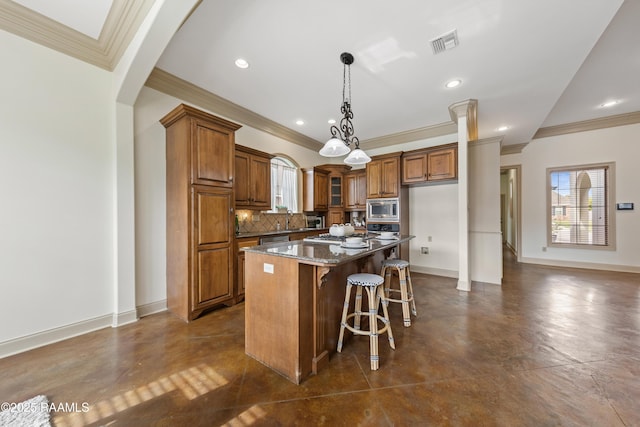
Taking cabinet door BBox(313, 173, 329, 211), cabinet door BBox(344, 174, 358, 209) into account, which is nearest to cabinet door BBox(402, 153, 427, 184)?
cabinet door BBox(344, 174, 358, 209)

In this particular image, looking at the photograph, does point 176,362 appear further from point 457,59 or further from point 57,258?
point 457,59

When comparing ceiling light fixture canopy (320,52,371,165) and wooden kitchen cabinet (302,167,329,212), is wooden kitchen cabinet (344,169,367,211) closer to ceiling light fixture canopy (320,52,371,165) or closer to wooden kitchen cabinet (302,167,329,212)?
wooden kitchen cabinet (302,167,329,212)

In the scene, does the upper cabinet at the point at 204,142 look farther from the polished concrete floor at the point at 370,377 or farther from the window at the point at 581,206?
the window at the point at 581,206

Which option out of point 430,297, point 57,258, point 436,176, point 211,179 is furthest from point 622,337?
point 57,258

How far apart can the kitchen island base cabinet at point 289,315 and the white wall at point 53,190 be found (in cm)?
192

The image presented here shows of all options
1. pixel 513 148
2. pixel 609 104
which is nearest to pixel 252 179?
pixel 513 148

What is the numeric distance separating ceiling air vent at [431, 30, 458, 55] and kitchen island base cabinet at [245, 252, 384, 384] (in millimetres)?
2537

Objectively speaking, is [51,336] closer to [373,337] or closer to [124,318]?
[124,318]

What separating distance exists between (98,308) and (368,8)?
13.4 feet

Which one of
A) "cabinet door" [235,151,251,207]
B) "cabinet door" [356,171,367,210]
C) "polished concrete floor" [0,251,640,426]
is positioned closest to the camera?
"polished concrete floor" [0,251,640,426]

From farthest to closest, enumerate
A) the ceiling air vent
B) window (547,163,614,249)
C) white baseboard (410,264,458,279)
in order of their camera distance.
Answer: window (547,163,614,249)
white baseboard (410,264,458,279)
the ceiling air vent

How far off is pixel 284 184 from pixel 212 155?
84.2 inches

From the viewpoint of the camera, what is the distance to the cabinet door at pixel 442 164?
13.7 feet

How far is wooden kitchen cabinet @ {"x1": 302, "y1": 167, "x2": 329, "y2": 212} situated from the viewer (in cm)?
527
